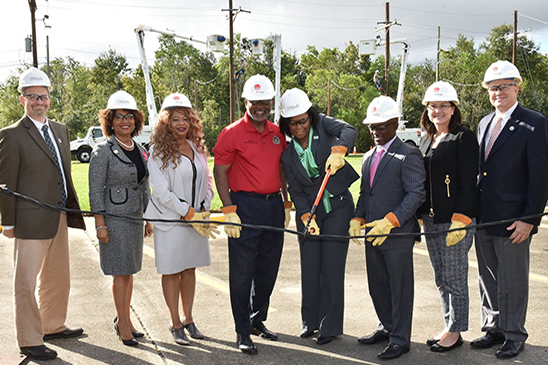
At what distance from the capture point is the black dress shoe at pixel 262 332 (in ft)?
15.2

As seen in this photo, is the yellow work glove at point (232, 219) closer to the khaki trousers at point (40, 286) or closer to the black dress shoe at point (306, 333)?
the black dress shoe at point (306, 333)

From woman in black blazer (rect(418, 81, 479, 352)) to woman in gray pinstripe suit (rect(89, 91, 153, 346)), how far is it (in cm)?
239

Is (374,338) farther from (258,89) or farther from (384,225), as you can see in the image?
(258,89)

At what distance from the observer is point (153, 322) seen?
499 centimetres

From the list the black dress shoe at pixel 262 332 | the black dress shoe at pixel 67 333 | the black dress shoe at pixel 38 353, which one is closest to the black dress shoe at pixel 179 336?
the black dress shoe at pixel 262 332

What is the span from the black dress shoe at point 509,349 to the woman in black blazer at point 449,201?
0.96 ft

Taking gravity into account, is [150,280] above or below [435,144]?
below

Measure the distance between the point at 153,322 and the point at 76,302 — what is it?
1081 millimetres

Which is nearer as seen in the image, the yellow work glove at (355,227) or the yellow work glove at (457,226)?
the yellow work glove at (457,226)

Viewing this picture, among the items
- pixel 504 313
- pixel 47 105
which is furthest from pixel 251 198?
pixel 504 313

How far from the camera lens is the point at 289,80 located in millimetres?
66312

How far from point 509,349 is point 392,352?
0.91 meters

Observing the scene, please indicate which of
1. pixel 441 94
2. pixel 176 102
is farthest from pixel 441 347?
pixel 176 102

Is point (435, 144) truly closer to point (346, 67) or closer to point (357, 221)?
point (357, 221)
